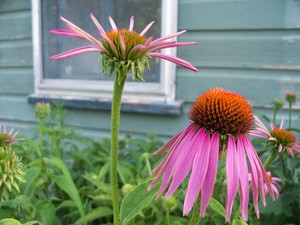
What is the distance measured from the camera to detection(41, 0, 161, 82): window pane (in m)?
1.64

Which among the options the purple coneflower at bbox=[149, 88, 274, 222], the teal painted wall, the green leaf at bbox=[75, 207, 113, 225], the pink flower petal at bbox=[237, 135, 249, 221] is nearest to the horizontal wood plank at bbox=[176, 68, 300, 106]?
the teal painted wall

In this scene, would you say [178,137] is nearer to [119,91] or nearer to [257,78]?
[119,91]

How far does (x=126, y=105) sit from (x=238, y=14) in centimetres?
70

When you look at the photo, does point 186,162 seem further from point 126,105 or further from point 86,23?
point 86,23

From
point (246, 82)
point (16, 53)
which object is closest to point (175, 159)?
point (246, 82)

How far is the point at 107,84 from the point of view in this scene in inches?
68.4

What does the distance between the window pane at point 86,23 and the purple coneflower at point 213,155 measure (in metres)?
1.15

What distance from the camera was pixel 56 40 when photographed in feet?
6.13

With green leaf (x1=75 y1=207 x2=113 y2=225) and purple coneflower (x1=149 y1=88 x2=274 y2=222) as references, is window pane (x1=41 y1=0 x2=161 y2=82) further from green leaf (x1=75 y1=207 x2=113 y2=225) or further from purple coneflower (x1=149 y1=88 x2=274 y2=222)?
purple coneflower (x1=149 y1=88 x2=274 y2=222)

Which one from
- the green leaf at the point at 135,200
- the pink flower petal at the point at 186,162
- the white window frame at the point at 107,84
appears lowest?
the green leaf at the point at 135,200

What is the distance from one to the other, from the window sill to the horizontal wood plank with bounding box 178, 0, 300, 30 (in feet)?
1.29

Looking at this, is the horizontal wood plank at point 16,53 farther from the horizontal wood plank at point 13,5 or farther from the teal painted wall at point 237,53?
the teal painted wall at point 237,53

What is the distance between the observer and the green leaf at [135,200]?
0.50 m

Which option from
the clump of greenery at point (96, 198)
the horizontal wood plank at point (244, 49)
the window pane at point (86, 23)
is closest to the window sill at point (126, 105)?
the window pane at point (86, 23)
